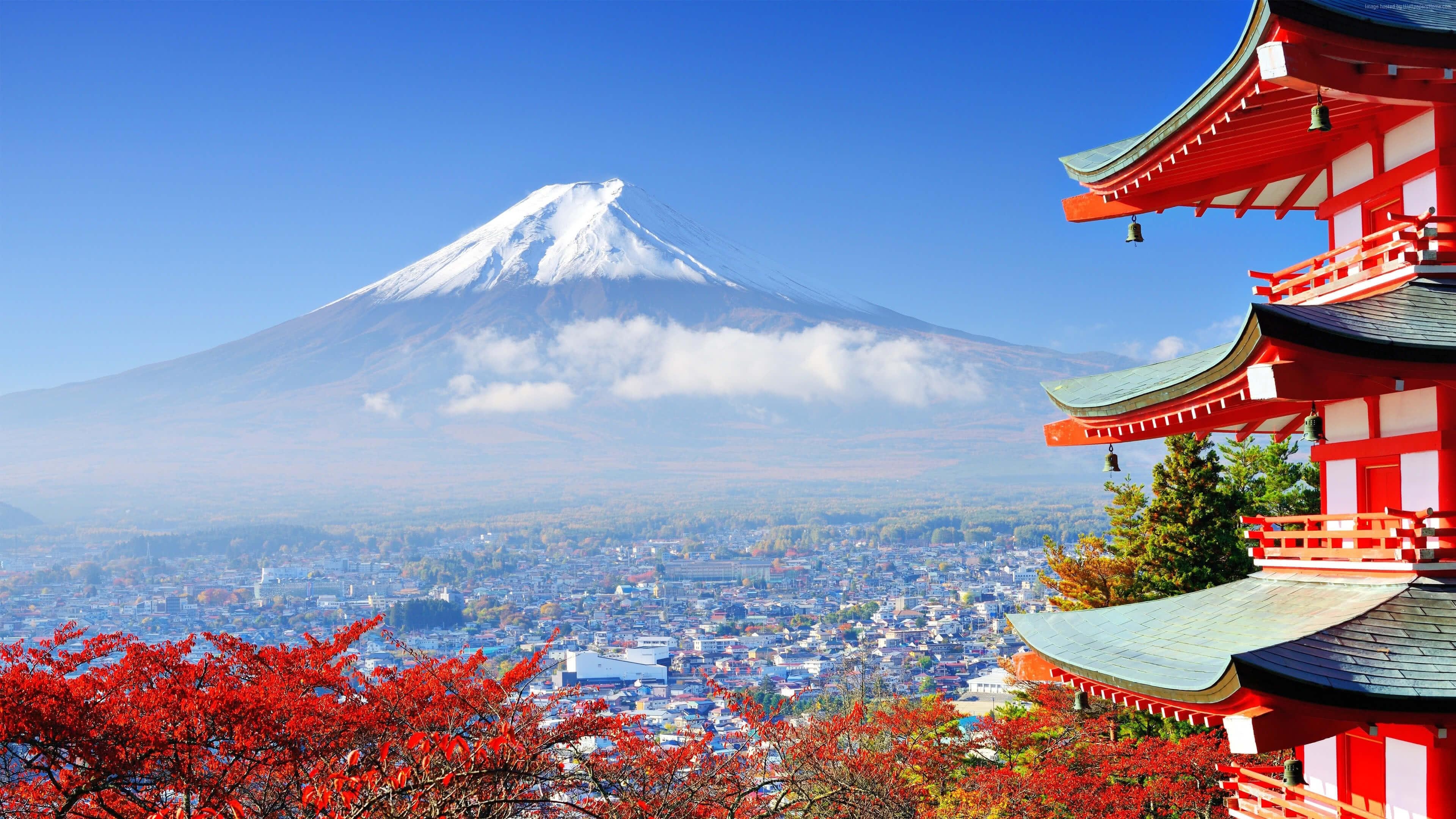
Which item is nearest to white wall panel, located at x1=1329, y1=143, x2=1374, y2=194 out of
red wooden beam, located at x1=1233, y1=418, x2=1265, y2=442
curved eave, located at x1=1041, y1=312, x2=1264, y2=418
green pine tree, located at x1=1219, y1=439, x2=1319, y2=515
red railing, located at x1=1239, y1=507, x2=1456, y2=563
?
curved eave, located at x1=1041, y1=312, x2=1264, y2=418

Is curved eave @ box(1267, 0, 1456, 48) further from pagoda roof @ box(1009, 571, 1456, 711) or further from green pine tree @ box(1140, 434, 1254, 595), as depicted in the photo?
green pine tree @ box(1140, 434, 1254, 595)

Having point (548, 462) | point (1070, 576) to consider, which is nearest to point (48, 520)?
point (548, 462)

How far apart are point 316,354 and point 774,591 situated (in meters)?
86.8

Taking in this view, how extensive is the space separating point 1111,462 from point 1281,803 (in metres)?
1.96

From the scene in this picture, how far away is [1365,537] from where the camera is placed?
5523 mm

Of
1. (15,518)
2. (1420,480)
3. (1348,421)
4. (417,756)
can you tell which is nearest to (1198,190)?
(1348,421)

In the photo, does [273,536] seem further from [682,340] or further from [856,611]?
[682,340]

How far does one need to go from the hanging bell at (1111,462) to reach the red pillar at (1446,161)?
202cm

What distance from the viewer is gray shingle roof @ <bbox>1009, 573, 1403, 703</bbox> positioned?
4.91 meters

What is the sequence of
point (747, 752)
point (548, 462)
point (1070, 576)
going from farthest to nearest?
1. point (548, 462)
2. point (1070, 576)
3. point (747, 752)

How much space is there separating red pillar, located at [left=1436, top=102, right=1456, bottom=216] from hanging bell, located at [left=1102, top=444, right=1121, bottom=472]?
6.64ft

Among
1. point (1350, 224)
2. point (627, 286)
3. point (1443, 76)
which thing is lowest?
point (1350, 224)

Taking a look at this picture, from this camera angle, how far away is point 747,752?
12.8m

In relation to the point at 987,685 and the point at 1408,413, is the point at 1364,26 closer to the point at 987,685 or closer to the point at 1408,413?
the point at 1408,413
